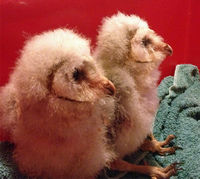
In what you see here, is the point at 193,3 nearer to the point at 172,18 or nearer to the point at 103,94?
the point at 172,18

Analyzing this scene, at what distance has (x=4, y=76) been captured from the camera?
4.32ft

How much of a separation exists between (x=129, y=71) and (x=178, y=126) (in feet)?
1.70

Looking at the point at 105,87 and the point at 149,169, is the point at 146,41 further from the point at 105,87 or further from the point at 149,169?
the point at 149,169

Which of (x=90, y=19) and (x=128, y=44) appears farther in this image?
(x=90, y=19)

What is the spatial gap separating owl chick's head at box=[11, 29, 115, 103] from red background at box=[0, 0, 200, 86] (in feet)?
1.19

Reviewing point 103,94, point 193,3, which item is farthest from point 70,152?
point 193,3

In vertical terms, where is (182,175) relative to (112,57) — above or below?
below

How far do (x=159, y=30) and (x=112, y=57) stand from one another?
80 cm

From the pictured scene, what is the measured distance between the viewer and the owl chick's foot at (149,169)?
3.67 feet

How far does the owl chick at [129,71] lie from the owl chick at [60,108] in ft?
0.25

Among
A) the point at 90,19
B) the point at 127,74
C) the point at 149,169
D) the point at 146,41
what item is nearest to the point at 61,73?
the point at 127,74

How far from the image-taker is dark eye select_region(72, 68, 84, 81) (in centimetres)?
77

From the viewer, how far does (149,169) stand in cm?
115

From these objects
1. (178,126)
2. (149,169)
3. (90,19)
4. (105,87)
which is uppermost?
(90,19)
